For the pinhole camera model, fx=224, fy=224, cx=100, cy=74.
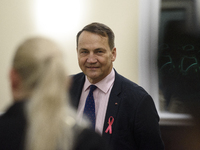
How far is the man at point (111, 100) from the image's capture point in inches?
53.3

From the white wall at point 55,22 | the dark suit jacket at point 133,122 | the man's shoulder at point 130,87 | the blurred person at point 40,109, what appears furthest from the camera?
the white wall at point 55,22

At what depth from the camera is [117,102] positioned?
1.43 meters

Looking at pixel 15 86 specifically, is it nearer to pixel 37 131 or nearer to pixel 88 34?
pixel 37 131

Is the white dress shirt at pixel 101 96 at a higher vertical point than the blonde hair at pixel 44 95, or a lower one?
lower

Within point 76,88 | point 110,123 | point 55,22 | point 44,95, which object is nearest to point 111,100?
point 110,123

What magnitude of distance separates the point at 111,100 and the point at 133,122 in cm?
20

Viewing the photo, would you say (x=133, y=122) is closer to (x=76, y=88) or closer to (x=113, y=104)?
(x=113, y=104)

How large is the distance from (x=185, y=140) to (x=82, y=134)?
1754 mm

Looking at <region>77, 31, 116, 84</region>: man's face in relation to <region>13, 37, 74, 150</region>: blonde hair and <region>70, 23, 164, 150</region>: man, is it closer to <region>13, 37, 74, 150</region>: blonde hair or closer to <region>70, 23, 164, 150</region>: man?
<region>70, 23, 164, 150</region>: man

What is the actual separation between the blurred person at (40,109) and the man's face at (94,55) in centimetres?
77

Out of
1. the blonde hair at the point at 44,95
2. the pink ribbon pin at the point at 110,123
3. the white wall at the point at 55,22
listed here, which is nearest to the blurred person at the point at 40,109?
the blonde hair at the point at 44,95

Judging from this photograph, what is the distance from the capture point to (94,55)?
1500mm

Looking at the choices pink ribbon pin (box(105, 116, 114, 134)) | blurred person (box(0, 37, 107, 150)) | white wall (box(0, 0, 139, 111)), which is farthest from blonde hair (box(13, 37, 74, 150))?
white wall (box(0, 0, 139, 111))

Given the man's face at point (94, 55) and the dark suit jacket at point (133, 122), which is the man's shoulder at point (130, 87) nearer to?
the dark suit jacket at point (133, 122)
